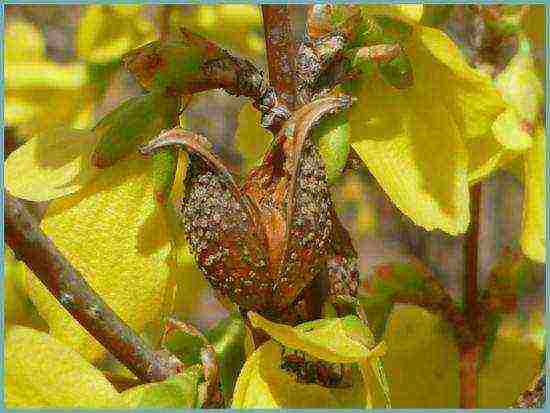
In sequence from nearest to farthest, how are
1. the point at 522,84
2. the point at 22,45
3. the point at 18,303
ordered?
the point at 522,84 → the point at 18,303 → the point at 22,45

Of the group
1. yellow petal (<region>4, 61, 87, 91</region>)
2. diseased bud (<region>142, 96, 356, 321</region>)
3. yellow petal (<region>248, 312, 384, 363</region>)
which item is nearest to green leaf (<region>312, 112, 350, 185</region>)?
diseased bud (<region>142, 96, 356, 321</region>)

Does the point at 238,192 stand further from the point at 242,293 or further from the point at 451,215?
the point at 451,215

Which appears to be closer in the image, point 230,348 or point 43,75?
point 230,348

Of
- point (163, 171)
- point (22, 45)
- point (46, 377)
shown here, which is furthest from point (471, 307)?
point (22, 45)

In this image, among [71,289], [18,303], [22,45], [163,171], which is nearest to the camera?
[71,289]

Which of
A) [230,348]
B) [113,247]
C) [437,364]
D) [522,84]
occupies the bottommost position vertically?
[437,364]

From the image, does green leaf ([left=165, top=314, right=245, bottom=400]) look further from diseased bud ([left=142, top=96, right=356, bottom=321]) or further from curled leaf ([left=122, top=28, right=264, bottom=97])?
curled leaf ([left=122, top=28, right=264, bottom=97])

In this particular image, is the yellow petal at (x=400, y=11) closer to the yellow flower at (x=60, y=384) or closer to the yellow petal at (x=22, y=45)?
the yellow flower at (x=60, y=384)

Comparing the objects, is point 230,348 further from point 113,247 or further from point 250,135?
point 250,135
